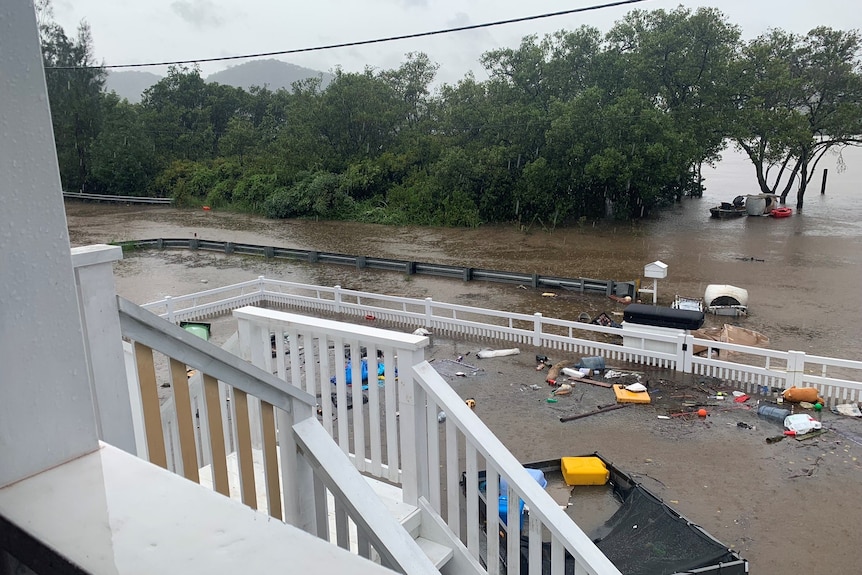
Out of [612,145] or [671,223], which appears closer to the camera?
[612,145]

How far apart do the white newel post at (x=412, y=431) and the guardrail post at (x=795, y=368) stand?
8.15 m

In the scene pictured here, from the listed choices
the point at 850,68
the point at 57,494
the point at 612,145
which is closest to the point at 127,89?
the point at 612,145

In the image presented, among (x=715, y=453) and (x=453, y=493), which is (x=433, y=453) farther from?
(x=715, y=453)

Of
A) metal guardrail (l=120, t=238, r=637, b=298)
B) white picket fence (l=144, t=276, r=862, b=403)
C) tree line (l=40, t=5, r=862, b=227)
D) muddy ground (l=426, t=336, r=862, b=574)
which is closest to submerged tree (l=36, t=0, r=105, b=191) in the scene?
tree line (l=40, t=5, r=862, b=227)

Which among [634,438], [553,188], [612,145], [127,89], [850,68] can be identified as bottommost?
[634,438]

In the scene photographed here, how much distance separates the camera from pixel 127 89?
77438mm

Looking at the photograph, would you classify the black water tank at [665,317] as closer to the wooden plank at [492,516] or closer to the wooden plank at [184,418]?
the wooden plank at [492,516]

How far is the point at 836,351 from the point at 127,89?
274 feet

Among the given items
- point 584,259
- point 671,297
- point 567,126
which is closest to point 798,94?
point 567,126

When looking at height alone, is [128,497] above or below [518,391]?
above

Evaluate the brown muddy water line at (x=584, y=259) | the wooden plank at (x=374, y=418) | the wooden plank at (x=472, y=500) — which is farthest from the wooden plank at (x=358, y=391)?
the brown muddy water line at (x=584, y=259)

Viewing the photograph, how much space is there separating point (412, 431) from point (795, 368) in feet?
27.7

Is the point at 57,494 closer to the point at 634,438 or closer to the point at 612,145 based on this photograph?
the point at 634,438

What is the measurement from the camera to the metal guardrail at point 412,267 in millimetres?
16031
